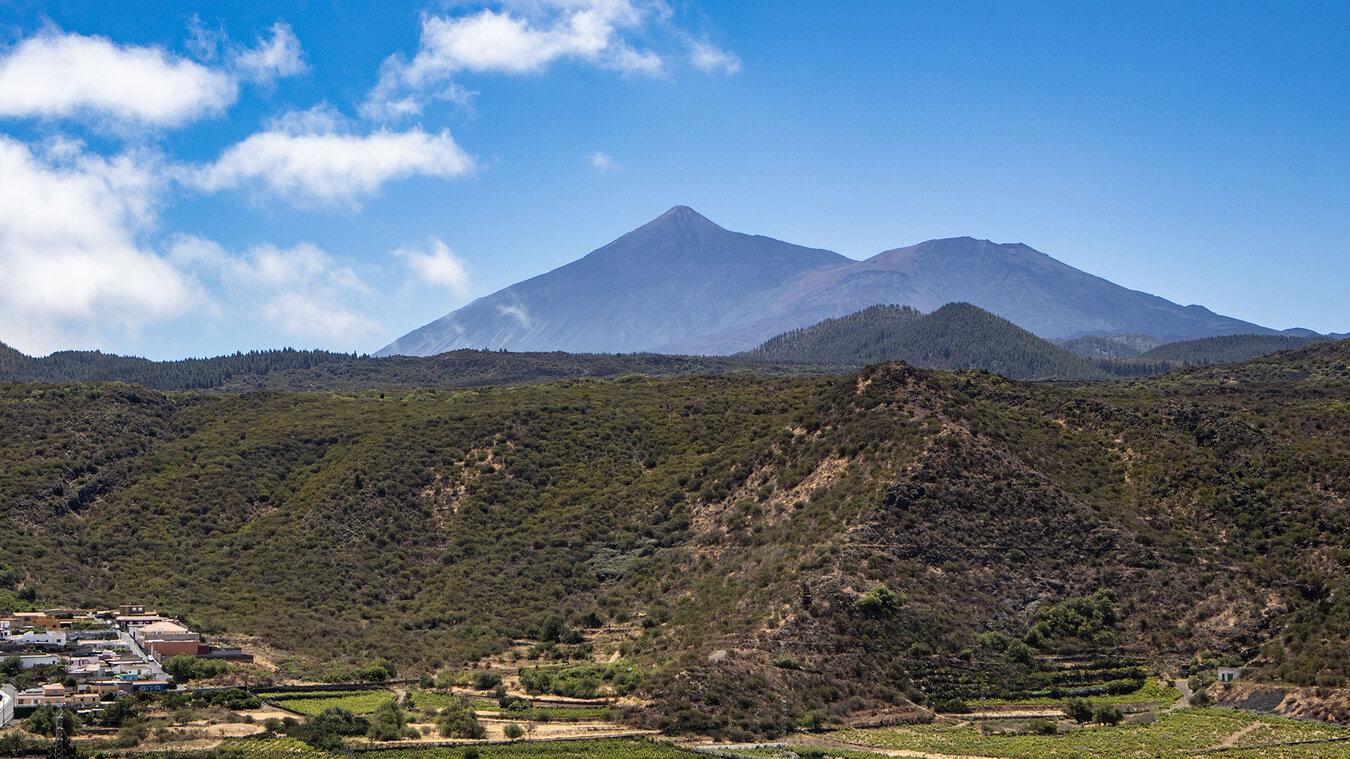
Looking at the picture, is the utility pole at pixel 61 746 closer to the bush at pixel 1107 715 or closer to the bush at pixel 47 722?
the bush at pixel 47 722

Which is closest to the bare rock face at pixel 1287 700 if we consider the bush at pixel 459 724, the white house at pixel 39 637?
the bush at pixel 459 724

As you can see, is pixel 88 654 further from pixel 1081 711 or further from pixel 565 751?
pixel 1081 711

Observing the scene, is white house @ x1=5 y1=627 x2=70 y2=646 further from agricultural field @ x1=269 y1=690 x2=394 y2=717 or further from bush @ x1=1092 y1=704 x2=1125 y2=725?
bush @ x1=1092 y1=704 x2=1125 y2=725

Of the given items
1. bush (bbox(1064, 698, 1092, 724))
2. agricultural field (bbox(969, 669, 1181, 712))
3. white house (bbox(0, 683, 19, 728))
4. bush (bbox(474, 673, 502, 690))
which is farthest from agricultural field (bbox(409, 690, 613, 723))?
bush (bbox(1064, 698, 1092, 724))

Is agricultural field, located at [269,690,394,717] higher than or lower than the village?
lower

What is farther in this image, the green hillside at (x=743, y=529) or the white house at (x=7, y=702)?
the green hillside at (x=743, y=529)

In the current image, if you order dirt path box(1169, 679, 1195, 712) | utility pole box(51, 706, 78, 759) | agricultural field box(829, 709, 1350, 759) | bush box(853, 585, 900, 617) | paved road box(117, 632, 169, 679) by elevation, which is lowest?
agricultural field box(829, 709, 1350, 759)
